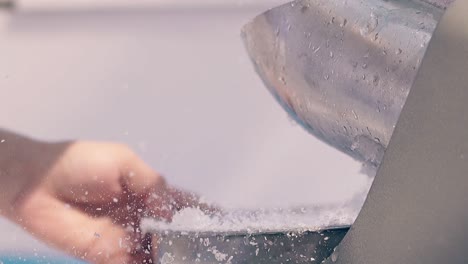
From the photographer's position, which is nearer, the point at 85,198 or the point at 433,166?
the point at 433,166

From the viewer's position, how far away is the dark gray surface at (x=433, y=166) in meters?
0.29

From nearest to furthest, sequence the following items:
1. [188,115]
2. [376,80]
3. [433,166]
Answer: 1. [433,166]
2. [376,80]
3. [188,115]

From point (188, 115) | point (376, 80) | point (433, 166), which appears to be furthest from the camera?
point (188, 115)

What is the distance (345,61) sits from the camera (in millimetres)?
453

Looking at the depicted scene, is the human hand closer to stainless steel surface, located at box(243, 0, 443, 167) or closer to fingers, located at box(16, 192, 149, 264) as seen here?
fingers, located at box(16, 192, 149, 264)

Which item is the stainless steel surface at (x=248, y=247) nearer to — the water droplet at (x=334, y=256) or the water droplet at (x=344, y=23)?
the water droplet at (x=334, y=256)

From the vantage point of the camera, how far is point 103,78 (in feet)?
1.86

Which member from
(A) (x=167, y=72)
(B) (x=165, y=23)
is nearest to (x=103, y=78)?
(A) (x=167, y=72)

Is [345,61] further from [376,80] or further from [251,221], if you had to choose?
[251,221]

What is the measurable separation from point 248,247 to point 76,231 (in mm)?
141

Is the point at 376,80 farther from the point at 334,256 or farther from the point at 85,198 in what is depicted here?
the point at 85,198

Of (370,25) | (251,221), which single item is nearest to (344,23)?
(370,25)

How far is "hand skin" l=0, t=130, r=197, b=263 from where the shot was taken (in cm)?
46

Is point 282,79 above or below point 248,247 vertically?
above
